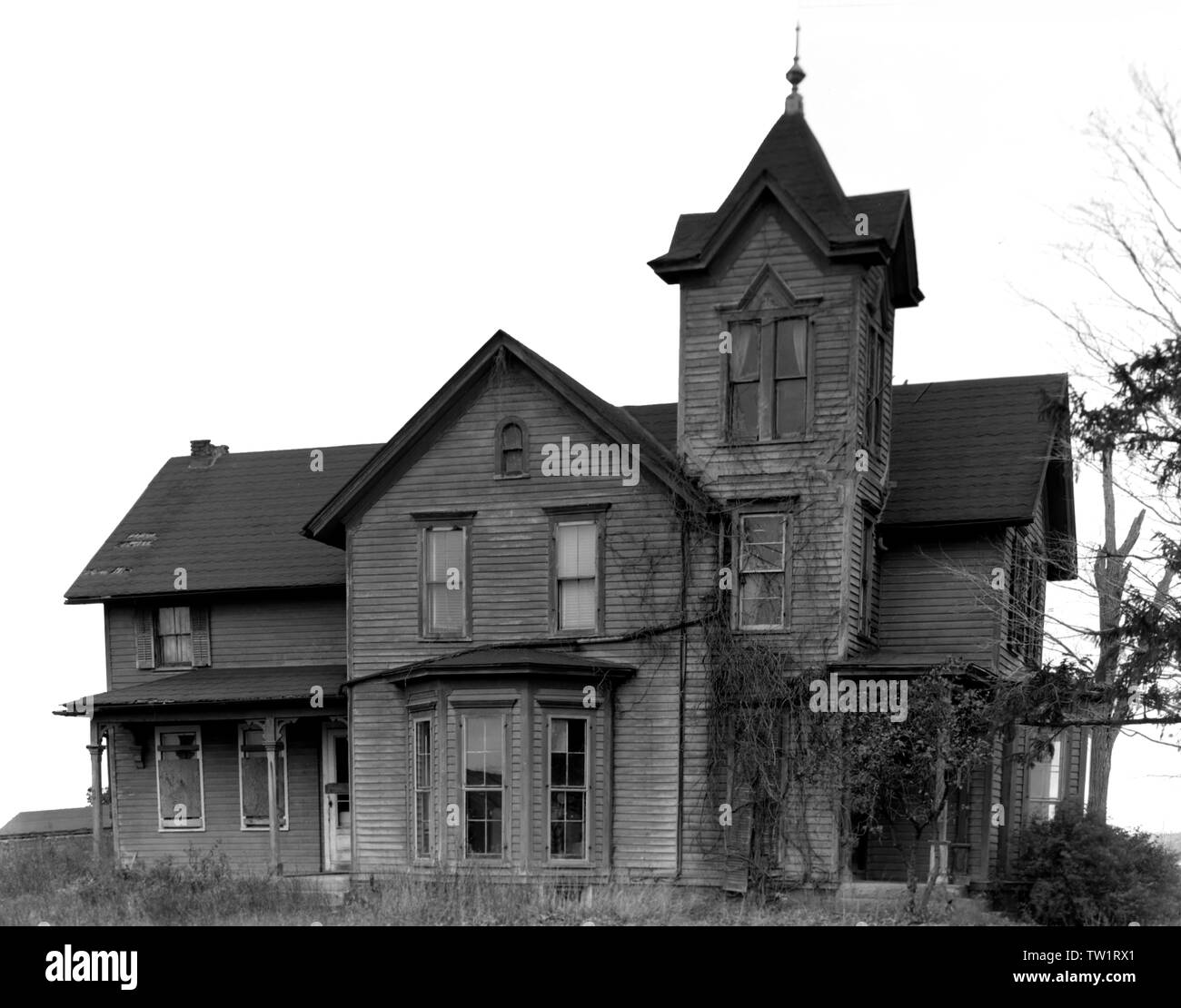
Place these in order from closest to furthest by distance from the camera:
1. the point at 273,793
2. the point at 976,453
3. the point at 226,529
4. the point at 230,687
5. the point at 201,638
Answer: the point at 976,453 < the point at 273,793 < the point at 230,687 < the point at 201,638 < the point at 226,529

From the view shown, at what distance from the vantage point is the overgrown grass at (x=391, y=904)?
72.9 ft

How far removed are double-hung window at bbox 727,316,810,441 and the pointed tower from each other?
2 centimetres

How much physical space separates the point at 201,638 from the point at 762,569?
12367 mm

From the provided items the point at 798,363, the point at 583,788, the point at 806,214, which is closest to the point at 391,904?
the point at 583,788

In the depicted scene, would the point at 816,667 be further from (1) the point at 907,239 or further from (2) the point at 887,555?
(1) the point at 907,239

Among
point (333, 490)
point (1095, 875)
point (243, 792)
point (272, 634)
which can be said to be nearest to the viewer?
point (1095, 875)

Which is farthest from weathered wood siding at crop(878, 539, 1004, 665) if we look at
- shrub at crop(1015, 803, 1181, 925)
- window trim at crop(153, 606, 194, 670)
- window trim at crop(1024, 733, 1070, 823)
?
window trim at crop(153, 606, 194, 670)

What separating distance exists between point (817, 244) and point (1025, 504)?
17.5ft

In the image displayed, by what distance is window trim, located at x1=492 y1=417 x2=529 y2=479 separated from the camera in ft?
88.3

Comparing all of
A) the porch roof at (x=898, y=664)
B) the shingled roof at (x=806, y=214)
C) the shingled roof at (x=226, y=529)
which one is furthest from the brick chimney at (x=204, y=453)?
the porch roof at (x=898, y=664)

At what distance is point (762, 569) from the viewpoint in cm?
2567

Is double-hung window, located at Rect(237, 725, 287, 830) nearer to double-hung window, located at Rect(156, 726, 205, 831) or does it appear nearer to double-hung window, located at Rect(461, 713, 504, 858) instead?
double-hung window, located at Rect(156, 726, 205, 831)

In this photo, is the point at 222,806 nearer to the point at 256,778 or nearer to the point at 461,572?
the point at 256,778

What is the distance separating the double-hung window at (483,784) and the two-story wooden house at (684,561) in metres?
0.04
